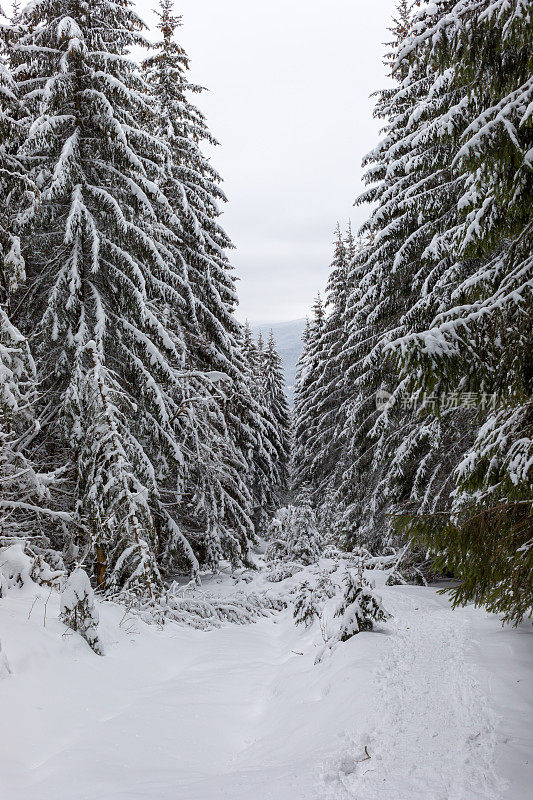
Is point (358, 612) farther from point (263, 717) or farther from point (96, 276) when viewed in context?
point (96, 276)

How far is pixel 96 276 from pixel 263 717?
8.23m

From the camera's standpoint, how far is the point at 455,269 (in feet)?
27.2

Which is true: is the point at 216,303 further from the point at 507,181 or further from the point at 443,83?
the point at 507,181

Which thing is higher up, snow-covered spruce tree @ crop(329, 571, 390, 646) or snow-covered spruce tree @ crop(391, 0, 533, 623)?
snow-covered spruce tree @ crop(391, 0, 533, 623)

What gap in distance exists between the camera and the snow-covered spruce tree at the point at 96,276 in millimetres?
8102

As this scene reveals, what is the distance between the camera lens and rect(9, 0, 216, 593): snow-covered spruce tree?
319 inches

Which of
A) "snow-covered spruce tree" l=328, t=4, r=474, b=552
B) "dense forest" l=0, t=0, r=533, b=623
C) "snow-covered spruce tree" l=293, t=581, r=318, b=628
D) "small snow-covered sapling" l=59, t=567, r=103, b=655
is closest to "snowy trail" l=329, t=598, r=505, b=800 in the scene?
"dense forest" l=0, t=0, r=533, b=623

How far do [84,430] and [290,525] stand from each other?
9.02m

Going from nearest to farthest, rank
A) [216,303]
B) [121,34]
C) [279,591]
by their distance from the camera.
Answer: [121,34]
[279,591]
[216,303]

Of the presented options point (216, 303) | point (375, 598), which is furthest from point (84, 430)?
point (216, 303)

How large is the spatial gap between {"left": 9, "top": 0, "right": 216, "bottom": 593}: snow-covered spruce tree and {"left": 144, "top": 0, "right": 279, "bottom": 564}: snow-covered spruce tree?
203 centimetres

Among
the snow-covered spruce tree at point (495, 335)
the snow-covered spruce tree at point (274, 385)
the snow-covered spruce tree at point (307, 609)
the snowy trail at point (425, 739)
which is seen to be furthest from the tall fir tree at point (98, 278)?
the snow-covered spruce tree at point (274, 385)

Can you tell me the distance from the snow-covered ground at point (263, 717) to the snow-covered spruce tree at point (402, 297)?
14.3ft

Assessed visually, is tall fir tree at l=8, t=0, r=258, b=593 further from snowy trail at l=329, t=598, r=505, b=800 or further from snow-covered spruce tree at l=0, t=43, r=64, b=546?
snowy trail at l=329, t=598, r=505, b=800
